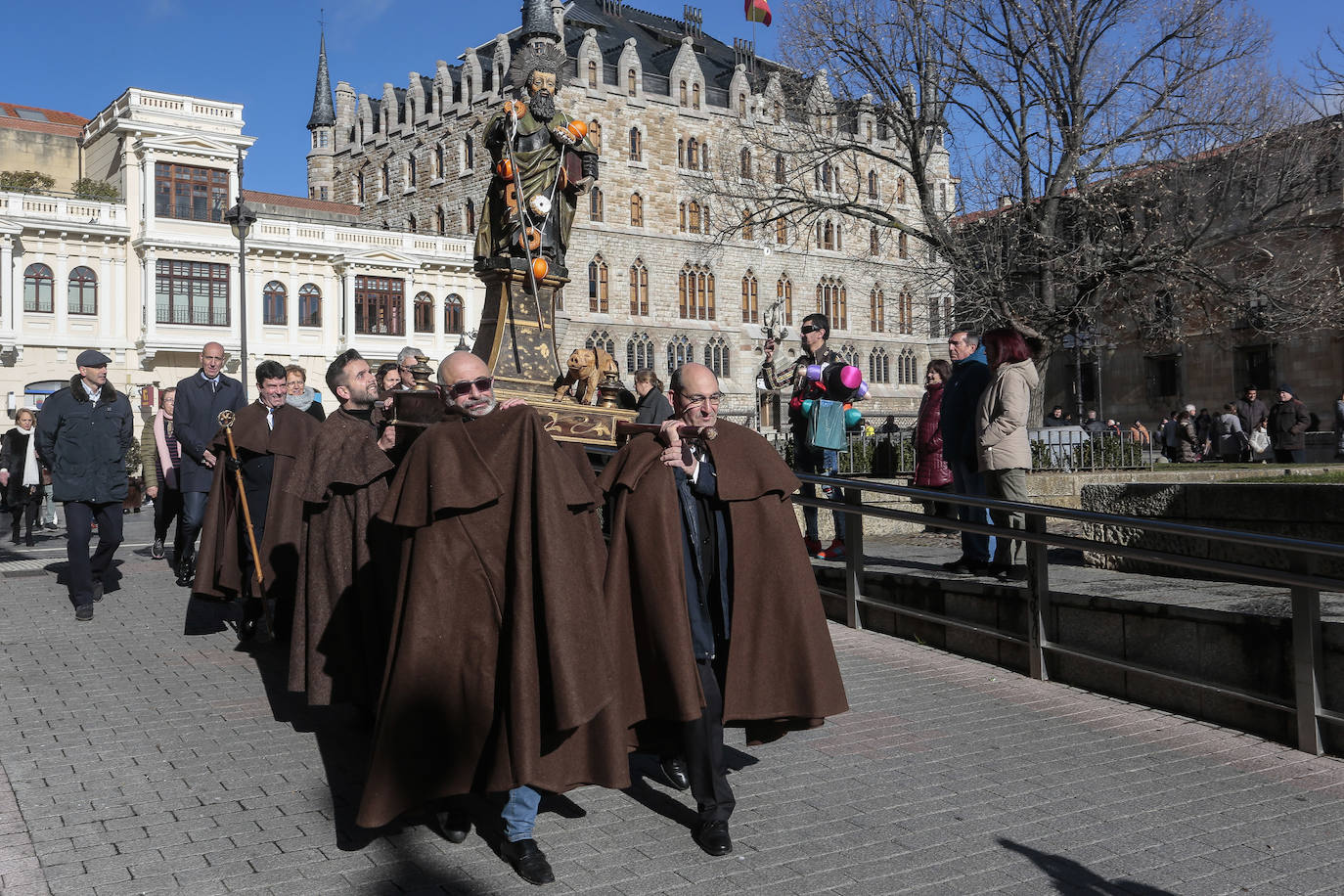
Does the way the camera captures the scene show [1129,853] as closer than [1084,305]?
Yes

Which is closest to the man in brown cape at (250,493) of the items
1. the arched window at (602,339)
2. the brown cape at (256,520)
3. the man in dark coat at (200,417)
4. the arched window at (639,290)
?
the brown cape at (256,520)

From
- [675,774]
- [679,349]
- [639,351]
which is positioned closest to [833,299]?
[679,349]

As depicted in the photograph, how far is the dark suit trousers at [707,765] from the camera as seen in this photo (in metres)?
4.35

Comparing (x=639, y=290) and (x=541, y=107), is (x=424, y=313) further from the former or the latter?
(x=541, y=107)

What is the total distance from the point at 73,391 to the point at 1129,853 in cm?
880

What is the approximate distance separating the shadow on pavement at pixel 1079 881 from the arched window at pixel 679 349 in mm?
54056

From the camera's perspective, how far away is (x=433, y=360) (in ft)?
157

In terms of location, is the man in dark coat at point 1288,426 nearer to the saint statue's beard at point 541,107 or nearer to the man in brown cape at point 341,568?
the saint statue's beard at point 541,107

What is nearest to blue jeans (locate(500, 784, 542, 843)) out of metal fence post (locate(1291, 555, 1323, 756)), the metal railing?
the metal railing

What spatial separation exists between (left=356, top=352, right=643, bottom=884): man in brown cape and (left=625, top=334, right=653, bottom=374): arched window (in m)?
52.4

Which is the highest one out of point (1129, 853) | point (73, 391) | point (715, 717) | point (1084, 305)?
point (1084, 305)

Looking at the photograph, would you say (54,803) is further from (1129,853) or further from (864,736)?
(1129,853)

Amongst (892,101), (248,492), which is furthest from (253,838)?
(892,101)

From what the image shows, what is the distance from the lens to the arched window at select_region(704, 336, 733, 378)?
5969 cm
